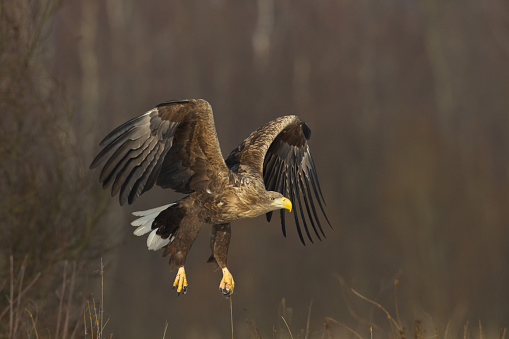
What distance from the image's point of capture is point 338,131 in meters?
22.2

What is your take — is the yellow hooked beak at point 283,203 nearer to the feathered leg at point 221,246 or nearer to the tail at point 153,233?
the feathered leg at point 221,246

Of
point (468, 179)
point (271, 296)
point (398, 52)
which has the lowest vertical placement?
point (271, 296)

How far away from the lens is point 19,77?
8.95 meters

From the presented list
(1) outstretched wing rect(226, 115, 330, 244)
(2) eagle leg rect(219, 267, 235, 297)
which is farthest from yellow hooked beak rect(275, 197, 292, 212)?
(1) outstretched wing rect(226, 115, 330, 244)

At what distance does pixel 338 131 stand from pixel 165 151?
17.1m

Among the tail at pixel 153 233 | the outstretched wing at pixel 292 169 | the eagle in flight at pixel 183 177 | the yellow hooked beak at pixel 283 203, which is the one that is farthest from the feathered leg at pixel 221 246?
the outstretched wing at pixel 292 169

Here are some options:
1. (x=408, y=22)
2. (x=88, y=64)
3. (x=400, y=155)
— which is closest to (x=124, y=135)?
(x=88, y=64)

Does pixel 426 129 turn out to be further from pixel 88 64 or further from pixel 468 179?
pixel 88 64

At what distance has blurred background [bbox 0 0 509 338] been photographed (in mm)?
19188

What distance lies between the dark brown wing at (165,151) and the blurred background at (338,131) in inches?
432

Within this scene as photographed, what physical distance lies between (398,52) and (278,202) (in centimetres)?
1910

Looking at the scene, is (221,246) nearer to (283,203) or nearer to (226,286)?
(226,286)

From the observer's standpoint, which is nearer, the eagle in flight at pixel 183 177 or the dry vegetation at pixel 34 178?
the eagle in flight at pixel 183 177

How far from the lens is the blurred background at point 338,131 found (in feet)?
63.0
